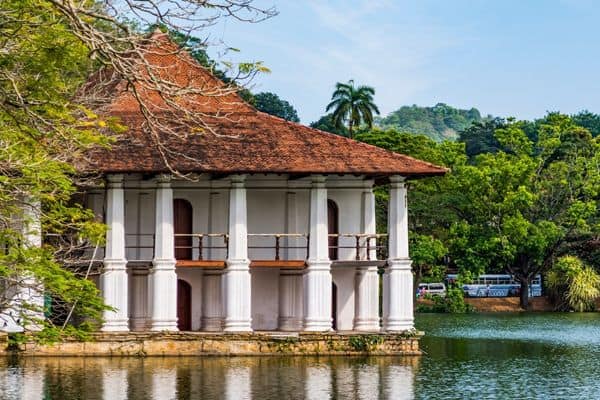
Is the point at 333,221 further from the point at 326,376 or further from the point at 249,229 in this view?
the point at 326,376

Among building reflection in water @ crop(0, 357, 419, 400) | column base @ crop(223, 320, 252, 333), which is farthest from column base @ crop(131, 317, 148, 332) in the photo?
building reflection in water @ crop(0, 357, 419, 400)

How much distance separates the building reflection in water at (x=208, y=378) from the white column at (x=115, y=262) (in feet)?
7.15

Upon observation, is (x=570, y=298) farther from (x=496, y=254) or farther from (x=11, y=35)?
(x=11, y=35)

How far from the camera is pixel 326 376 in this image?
33.6 m

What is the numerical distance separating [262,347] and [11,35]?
21.3 meters

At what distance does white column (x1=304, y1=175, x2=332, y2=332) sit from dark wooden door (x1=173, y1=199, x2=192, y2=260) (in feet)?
13.2

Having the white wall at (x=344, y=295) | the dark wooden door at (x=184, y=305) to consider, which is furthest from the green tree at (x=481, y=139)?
the dark wooden door at (x=184, y=305)

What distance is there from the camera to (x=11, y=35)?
1975 centimetres

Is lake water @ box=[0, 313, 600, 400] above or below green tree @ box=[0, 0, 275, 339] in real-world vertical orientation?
below

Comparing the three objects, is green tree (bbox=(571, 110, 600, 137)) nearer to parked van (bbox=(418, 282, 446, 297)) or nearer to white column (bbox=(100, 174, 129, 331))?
parked van (bbox=(418, 282, 446, 297))

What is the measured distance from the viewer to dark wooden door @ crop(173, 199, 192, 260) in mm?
42969

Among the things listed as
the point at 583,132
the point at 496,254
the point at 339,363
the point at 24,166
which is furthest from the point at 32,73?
the point at 583,132

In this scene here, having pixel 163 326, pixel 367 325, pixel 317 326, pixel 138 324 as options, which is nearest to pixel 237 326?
pixel 163 326

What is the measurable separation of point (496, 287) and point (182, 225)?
43091 millimetres
